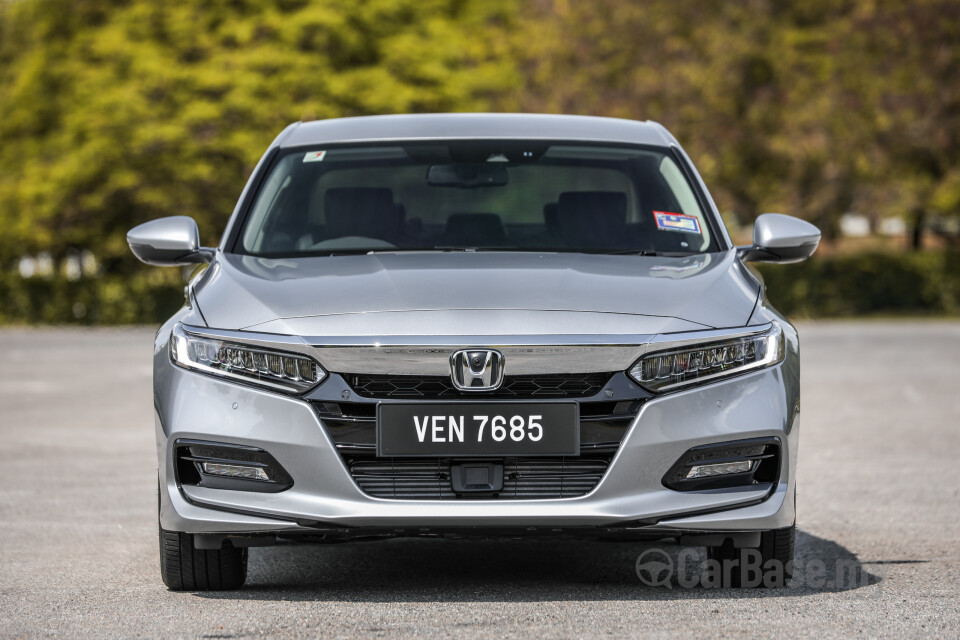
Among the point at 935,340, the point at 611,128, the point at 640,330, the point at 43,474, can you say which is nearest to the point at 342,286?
the point at 640,330

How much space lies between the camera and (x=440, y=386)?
4781mm

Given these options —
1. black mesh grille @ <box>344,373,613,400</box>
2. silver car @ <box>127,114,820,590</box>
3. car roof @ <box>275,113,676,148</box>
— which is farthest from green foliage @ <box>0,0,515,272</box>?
black mesh grille @ <box>344,373,613,400</box>

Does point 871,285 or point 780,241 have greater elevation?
point 780,241

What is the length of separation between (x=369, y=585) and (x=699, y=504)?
1.32m

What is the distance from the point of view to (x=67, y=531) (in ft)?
23.1

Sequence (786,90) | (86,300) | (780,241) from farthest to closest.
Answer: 1. (786,90)
2. (86,300)
3. (780,241)

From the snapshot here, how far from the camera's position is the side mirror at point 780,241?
19.4 feet

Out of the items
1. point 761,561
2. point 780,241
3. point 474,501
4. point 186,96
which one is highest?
point 780,241

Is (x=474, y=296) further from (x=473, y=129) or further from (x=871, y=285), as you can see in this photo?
(x=871, y=285)

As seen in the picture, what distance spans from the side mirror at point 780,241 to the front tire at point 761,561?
3.75 feet

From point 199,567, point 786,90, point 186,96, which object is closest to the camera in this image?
point 199,567

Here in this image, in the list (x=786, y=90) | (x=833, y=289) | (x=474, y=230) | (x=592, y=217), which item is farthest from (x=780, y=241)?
(x=786, y=90)

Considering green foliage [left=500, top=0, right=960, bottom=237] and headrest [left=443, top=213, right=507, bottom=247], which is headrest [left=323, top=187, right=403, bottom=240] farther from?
green foliage [left=500, top=0, right=960, bottom=237]

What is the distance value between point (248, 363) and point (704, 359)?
4.76 ft
